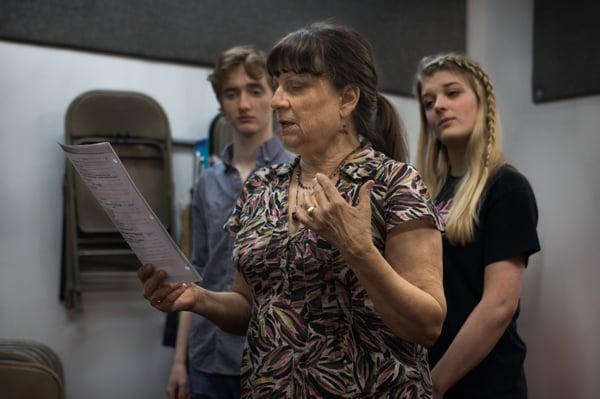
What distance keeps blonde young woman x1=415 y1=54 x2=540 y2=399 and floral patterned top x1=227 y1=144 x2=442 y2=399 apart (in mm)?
464

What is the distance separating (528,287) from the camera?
10.9 ft

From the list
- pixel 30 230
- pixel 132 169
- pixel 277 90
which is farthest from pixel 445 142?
pixel 30 230

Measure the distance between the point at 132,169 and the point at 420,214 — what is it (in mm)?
1829

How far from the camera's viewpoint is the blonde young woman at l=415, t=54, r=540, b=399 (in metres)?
1.56

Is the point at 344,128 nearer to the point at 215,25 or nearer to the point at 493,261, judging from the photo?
the point at 493,261

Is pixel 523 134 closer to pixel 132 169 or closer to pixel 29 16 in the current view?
pixel 132 169

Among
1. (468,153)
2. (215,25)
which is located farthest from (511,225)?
(215,25)

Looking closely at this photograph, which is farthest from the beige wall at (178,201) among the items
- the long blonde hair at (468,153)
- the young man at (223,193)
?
the long blonde hair at (468,153)

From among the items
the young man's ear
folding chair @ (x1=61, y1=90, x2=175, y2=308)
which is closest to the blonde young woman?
the young man's ear

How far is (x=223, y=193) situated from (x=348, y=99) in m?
0.78

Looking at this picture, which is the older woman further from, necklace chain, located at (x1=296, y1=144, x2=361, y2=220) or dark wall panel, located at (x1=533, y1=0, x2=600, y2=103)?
dark wall panel, located at (x1=533, y1=0, x2=600, y2=103)

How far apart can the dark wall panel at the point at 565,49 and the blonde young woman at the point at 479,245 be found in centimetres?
162

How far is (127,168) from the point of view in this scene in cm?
264

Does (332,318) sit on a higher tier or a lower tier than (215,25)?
lower
